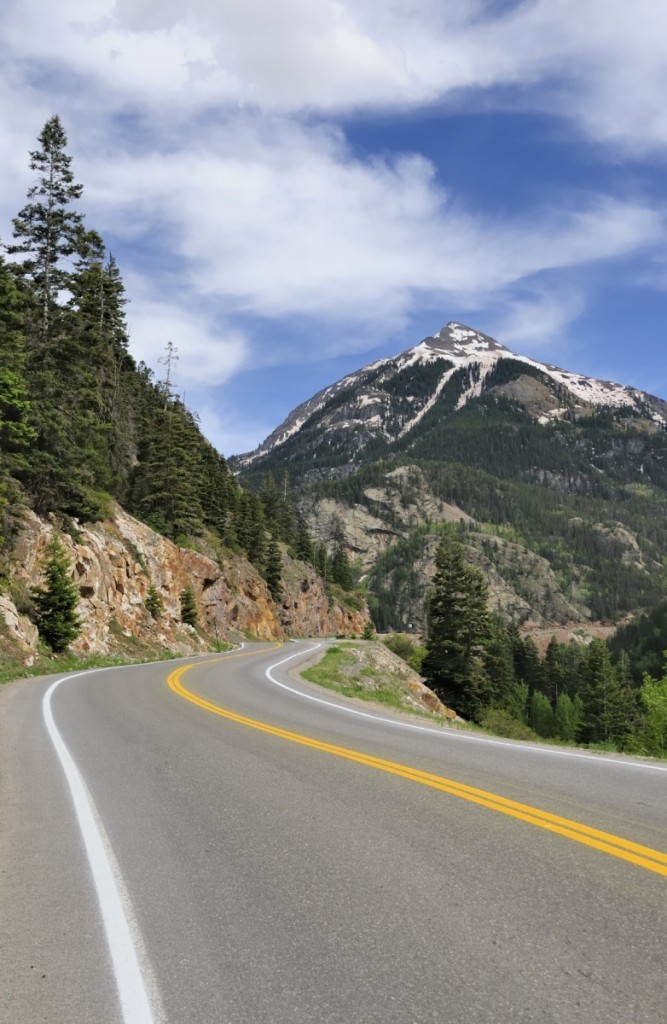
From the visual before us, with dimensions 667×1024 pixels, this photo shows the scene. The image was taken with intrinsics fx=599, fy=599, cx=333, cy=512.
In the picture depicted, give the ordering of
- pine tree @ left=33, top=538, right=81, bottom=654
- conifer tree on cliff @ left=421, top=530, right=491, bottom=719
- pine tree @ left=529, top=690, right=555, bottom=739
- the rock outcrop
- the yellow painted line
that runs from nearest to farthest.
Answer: the yellow painted line → pine tree @ left=33, top=538, right=81, bottom=654 → the rock outcrop → conifer tree on cliff @ left=421, top=530, right=491, bottom=719 → pine tree @ left=529, top=690, right=555, bottom=739

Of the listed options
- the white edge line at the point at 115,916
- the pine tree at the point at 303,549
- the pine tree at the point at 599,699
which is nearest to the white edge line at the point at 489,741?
the white edge line at the point at 115,916

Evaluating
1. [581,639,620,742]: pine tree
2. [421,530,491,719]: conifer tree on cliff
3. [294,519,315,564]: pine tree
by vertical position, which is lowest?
[581,639,620,742]: pine tree

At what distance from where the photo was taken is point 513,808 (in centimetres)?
638

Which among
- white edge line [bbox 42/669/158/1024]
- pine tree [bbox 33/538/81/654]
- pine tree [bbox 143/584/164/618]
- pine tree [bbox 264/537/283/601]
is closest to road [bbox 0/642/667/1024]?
white edge line [bbox 42/669/158/1024]

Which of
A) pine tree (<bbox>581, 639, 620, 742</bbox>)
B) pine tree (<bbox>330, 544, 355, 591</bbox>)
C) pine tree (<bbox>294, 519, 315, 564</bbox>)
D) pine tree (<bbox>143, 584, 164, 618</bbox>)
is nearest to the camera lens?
pine tree (<bbox>143, 584, 164, 618</bbox>)

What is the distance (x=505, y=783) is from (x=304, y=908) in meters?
4.22

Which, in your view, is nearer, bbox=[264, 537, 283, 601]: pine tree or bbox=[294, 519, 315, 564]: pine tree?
bbox=[264, 537, 283, 601]: pine tree

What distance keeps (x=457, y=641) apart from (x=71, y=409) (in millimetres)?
31125

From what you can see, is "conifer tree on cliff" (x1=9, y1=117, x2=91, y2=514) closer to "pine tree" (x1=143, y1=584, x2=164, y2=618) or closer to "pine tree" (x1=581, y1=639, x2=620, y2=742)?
"pine tree" (x1=143, y1=584, x2=164, y2=618)

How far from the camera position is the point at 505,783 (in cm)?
758

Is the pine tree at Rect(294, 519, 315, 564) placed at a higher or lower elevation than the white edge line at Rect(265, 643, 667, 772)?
higher

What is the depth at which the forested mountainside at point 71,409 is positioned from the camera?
1044 inches

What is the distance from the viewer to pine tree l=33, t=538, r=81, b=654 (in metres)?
25.8

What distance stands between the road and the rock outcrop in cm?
1946
